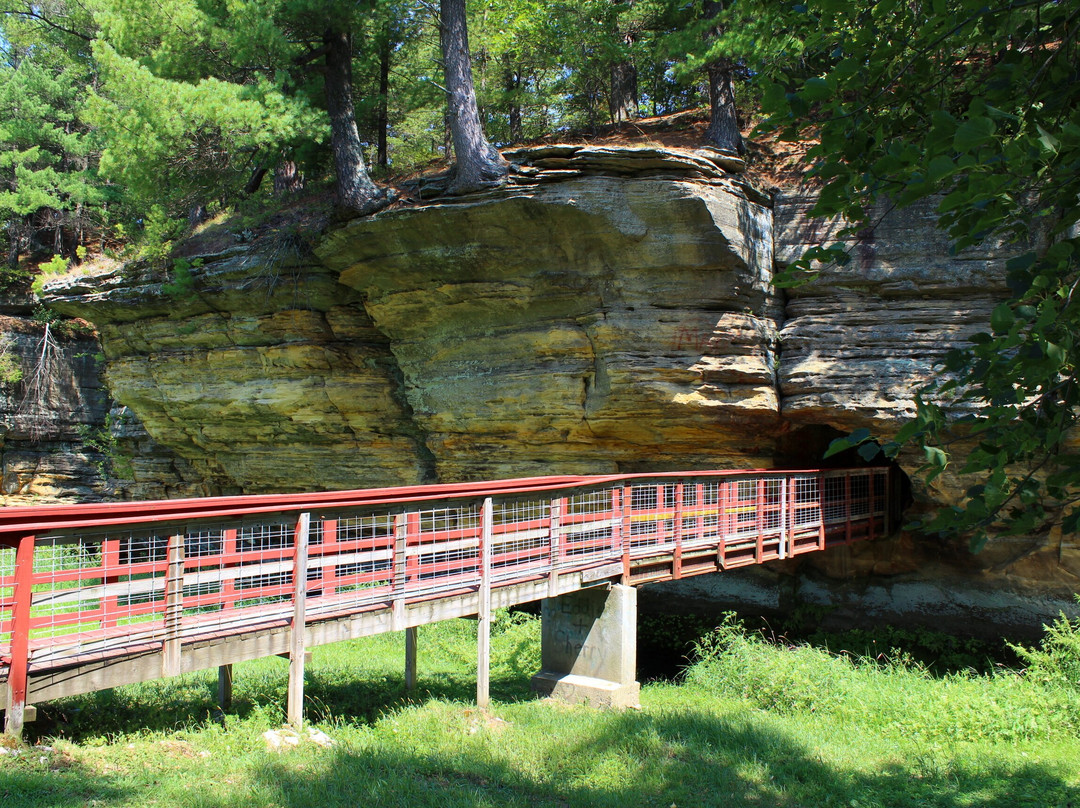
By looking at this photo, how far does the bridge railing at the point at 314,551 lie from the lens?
474 cm

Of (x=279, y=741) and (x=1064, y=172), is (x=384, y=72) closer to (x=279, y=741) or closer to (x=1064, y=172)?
(x=279, y=741)

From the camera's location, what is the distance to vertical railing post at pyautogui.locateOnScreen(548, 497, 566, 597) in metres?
8.08

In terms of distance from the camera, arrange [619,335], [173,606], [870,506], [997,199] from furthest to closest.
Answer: [870,506] → [619,335] → [173,606] → [997,199]

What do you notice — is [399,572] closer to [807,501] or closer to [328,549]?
[328,549]

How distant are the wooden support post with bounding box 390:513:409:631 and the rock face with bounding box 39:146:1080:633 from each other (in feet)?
22.3

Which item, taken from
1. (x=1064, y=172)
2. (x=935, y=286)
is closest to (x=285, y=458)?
(x=935, y=286)

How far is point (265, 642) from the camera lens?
5785 millimetres

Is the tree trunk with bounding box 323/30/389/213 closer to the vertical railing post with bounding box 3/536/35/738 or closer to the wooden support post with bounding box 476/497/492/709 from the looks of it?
the wooden support post with bounding box 476/497/492/709

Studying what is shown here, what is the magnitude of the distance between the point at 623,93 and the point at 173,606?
15.5 meters

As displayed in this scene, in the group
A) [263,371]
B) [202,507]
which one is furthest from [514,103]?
[202,507]

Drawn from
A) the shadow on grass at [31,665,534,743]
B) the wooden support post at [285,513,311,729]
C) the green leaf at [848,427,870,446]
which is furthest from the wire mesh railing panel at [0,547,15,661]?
the green leaf at [848,427,870,446]

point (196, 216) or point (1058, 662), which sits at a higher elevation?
point (196, 216)

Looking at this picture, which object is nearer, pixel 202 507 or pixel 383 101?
pixel 202 507

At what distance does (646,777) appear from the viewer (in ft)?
19.8
